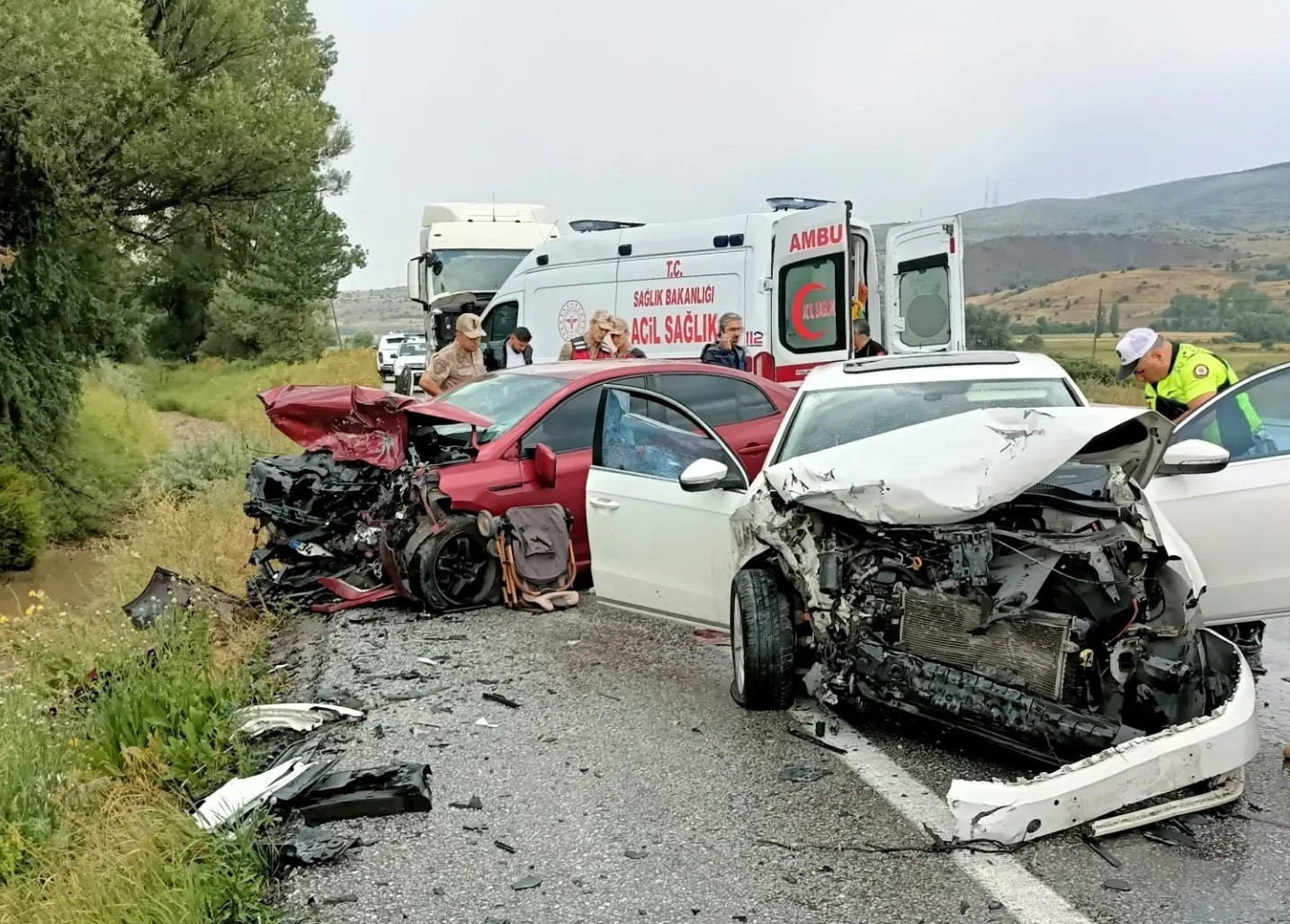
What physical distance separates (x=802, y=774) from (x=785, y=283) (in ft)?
27.1

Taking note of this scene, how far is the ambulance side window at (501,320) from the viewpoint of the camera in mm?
16344

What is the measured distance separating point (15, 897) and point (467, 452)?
165 inches

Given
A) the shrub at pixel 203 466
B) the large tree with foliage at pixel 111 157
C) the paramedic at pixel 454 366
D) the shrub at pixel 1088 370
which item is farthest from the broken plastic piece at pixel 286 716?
the shrub at pixel 1088 370

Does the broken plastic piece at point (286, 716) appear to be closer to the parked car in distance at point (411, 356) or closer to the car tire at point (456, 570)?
the car tire at point (456, 570)

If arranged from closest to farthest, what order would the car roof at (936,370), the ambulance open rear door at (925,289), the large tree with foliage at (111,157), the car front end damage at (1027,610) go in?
the car front end damage at (1027,610) → the car roof at (936,370) → the ambulance open rear door at (925,289) → the large tree with foliage at (111,157)

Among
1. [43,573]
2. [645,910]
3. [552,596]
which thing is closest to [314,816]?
[645,910]

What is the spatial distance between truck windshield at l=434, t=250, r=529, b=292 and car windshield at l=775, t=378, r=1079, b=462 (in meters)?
14.9

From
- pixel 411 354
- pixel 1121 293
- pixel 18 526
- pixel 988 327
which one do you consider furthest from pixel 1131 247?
pixel 18 526

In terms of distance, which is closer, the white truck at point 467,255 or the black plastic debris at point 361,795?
the black plastic debris at point 361,795

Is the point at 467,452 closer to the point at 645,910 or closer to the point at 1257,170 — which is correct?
the point at 645,910

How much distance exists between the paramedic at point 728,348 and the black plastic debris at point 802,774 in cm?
699

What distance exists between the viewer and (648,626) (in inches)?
282

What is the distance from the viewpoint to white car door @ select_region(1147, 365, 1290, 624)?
507 centimetres

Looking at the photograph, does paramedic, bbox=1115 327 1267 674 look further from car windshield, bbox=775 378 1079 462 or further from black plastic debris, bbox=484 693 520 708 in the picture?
black plastic debris, bbox=484 693 520 708
